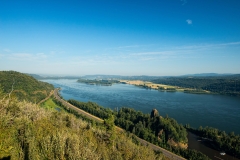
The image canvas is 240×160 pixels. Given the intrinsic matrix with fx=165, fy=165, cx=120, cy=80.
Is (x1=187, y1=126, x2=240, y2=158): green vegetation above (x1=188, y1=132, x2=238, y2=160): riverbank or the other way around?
above

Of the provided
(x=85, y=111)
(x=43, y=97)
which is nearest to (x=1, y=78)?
(x=43, y=97)

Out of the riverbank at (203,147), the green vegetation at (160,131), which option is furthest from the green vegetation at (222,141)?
the green vegetation at (160,131)

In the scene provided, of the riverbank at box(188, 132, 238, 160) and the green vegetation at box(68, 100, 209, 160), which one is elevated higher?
the green vegetation at box(68, 100, 209, 160)

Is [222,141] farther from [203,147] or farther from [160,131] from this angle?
[160,131]

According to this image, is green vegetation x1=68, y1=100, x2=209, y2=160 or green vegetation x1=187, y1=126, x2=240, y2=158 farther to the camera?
green vegetation x1=68, y1=100, x2=209, y2=160

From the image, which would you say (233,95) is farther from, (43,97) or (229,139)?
(43,97)

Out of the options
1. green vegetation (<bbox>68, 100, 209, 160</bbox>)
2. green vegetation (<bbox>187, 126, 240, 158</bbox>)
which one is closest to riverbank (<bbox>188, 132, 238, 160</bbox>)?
green vegetation (<bbox>187, 126, 240, 158</bbox>)

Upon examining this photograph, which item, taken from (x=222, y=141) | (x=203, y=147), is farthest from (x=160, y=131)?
(x=222, y=141)

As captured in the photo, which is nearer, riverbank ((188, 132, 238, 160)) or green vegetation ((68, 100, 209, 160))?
riverbank ((188, 132, 238, 160))

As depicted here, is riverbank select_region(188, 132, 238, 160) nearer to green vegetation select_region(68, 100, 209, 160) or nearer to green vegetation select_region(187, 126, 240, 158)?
green vegetation select_region(187, 126, 240, 158)
